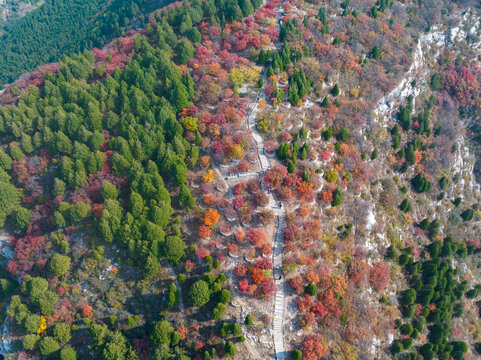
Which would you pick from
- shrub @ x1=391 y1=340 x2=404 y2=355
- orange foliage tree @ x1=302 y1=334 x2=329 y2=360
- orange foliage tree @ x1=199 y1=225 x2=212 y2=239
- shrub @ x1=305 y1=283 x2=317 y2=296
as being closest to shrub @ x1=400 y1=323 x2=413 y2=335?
shrub @ x1=391 y1=340 x2=404 y2=355

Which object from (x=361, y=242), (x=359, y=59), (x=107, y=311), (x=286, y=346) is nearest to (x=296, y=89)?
(x=359, y=59)

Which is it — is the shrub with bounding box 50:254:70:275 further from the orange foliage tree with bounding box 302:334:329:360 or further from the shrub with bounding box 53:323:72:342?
the orange foliage tree with bounding box 302:334:329:360

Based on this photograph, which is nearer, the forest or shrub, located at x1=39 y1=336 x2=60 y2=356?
shrub, located at x1=39 y1=336 x2=60 y2=356

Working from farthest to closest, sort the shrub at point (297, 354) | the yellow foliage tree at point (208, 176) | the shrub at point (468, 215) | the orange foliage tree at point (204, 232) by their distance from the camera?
the shrub at point (468, 215), the yellow foliage tree at point (208, 176), the orange foliage tree at point (204, 232), the shrub at point (297, 354)

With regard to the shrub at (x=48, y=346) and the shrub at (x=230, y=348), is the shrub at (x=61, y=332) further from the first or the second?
the shrub at (x=230, y=348)

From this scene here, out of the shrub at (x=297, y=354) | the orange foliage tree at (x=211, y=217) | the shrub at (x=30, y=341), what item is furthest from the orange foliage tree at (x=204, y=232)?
the shrub at (x=30, y=341)

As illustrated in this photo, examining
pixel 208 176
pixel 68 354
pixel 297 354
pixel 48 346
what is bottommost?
pixel 297 354

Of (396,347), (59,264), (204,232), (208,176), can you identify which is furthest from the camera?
(208,176)

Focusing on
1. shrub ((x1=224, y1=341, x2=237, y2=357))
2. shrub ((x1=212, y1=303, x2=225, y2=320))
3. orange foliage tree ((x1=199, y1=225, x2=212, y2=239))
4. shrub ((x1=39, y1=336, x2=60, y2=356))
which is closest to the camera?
shrub ((x1=224, y1=341, x2=237, y2=357))

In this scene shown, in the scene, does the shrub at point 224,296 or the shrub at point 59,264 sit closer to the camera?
the shrub at point 224,296

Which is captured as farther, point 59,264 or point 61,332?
point 59,264

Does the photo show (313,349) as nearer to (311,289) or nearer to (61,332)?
(311,289)

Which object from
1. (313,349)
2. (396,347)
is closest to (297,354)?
(313,349)
